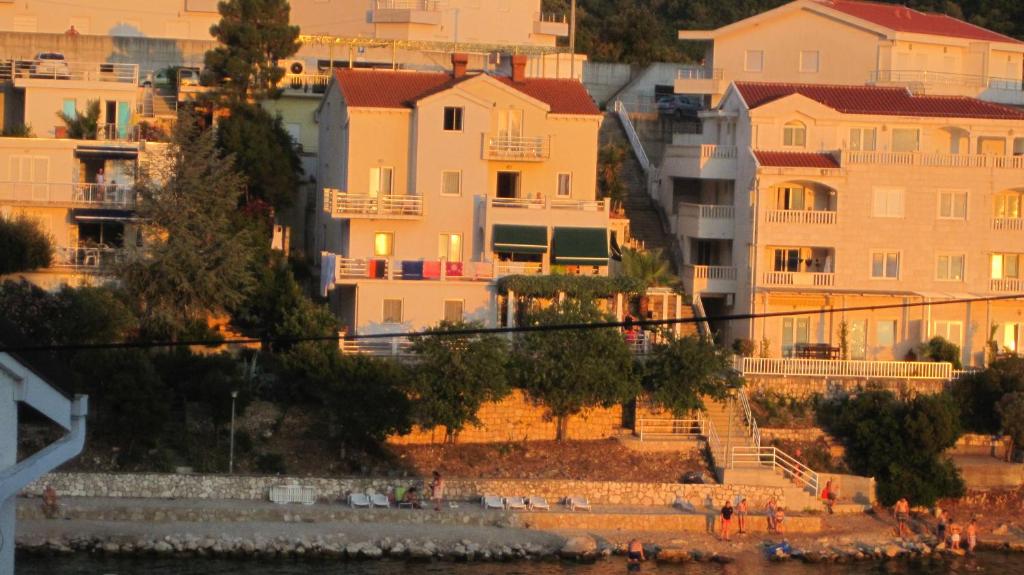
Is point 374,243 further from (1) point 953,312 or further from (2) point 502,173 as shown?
(1) point 953,312

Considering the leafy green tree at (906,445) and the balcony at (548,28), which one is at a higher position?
the balcony at (548,28)

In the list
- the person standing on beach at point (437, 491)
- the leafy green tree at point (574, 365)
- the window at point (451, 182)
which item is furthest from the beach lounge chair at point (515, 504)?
the window at point (451, 182)

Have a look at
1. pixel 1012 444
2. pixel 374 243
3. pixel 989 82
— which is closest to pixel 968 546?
pixel 1012 444

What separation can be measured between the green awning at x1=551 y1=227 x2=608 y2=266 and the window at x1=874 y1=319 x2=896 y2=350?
7852mm

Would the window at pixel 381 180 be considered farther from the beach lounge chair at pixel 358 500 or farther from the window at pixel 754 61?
the window at pixel 754 61

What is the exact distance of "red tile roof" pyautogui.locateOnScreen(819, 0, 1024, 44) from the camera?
57.2 meters

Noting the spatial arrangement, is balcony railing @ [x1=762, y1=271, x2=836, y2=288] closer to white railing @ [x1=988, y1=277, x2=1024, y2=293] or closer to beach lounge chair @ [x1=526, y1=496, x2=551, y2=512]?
white railing @ [x1=988, y1=277, x2=1024, y2=293]

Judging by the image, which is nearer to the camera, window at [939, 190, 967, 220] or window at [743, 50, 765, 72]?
window at [939, 190, 967, 220]

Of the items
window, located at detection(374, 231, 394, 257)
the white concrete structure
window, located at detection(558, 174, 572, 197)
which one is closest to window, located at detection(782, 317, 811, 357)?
window, located at detection(558, 174, 572, 197)

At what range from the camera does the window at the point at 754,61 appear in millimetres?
57938

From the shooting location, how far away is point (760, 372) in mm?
44625

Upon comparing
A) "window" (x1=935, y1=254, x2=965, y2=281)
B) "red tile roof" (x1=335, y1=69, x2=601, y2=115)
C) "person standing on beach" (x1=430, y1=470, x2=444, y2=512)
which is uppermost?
"red tile roof" (x1=335, y1=69, x2=601, y2=115)

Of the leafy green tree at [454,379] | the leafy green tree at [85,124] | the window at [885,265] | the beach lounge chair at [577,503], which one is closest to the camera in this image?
the beach lounge chair at [577,503]

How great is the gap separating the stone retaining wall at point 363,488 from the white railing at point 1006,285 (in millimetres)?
11417
